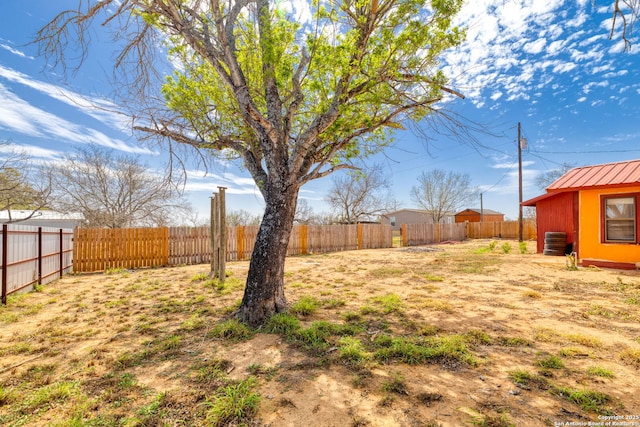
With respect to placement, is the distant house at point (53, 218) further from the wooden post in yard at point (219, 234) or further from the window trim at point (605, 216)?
the window trim at point (605, 216)

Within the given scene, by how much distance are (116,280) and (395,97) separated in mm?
8654

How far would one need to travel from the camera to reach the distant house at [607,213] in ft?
25.1

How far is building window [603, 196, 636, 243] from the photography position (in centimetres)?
773

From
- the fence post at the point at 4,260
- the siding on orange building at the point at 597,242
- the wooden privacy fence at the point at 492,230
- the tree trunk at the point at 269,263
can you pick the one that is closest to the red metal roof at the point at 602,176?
the siding on orange building at the point at 597,242

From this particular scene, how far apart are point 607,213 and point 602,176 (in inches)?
45.9

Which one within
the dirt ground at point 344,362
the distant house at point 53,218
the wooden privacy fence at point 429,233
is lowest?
the dirt ground at point 344,362

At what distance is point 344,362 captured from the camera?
2.76m

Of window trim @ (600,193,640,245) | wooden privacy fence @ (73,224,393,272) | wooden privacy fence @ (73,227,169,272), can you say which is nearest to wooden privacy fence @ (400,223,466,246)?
wooden privacy fence @ (73,224,393,272)

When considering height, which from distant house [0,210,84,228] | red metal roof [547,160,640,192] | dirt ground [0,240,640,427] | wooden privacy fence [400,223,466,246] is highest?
red metal roof [547,160,640,192]

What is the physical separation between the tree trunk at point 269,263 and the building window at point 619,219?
994 centimetres

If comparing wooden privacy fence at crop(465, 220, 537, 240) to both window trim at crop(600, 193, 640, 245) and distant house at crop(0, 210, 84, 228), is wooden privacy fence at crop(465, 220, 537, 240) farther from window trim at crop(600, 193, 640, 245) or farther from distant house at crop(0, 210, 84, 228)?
distant house at crop(0, 210, 84, 228)

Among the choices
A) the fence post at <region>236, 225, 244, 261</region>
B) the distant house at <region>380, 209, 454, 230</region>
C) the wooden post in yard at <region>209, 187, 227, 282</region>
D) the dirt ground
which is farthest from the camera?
the distant house at <region>380, 209, 454, 230</region>

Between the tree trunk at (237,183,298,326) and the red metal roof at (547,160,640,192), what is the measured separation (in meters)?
9.51

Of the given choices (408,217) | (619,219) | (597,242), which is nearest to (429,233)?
(597,242)
